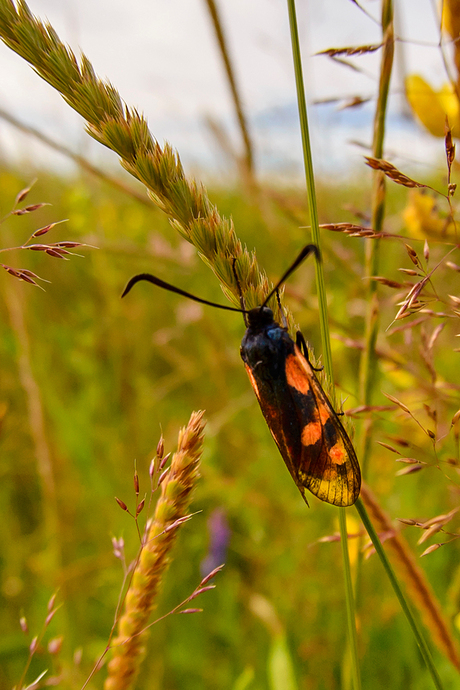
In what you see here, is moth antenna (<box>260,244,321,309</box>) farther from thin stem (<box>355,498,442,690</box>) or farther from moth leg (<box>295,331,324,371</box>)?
thin stem (<box>355,498,442,690</box>)

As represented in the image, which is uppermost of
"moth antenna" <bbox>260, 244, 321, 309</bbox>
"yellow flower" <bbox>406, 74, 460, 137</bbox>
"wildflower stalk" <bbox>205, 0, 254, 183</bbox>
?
"wildflower stalk" <bbox>205, 0, 254, 183</bbox>

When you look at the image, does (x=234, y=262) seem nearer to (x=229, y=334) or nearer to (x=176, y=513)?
(x=176, y=513)

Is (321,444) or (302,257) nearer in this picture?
(302,257)

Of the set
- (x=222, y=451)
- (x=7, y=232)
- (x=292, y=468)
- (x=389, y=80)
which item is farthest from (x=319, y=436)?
(x=222, y=451)

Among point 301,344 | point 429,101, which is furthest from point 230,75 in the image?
point 301,344

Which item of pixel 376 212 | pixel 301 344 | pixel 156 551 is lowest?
pixel 156 551

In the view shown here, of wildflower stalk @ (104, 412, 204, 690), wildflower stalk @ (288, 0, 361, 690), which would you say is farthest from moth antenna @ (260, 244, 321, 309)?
wildflower stalk @ (104, 412, 204, 690)

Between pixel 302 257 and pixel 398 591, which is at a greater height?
pixel 302 257

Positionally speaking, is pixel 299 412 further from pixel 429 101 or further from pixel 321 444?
pixel 429 101

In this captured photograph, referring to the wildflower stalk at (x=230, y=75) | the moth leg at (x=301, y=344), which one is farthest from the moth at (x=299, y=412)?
the wildflower stalk at (x=230, y=75)
